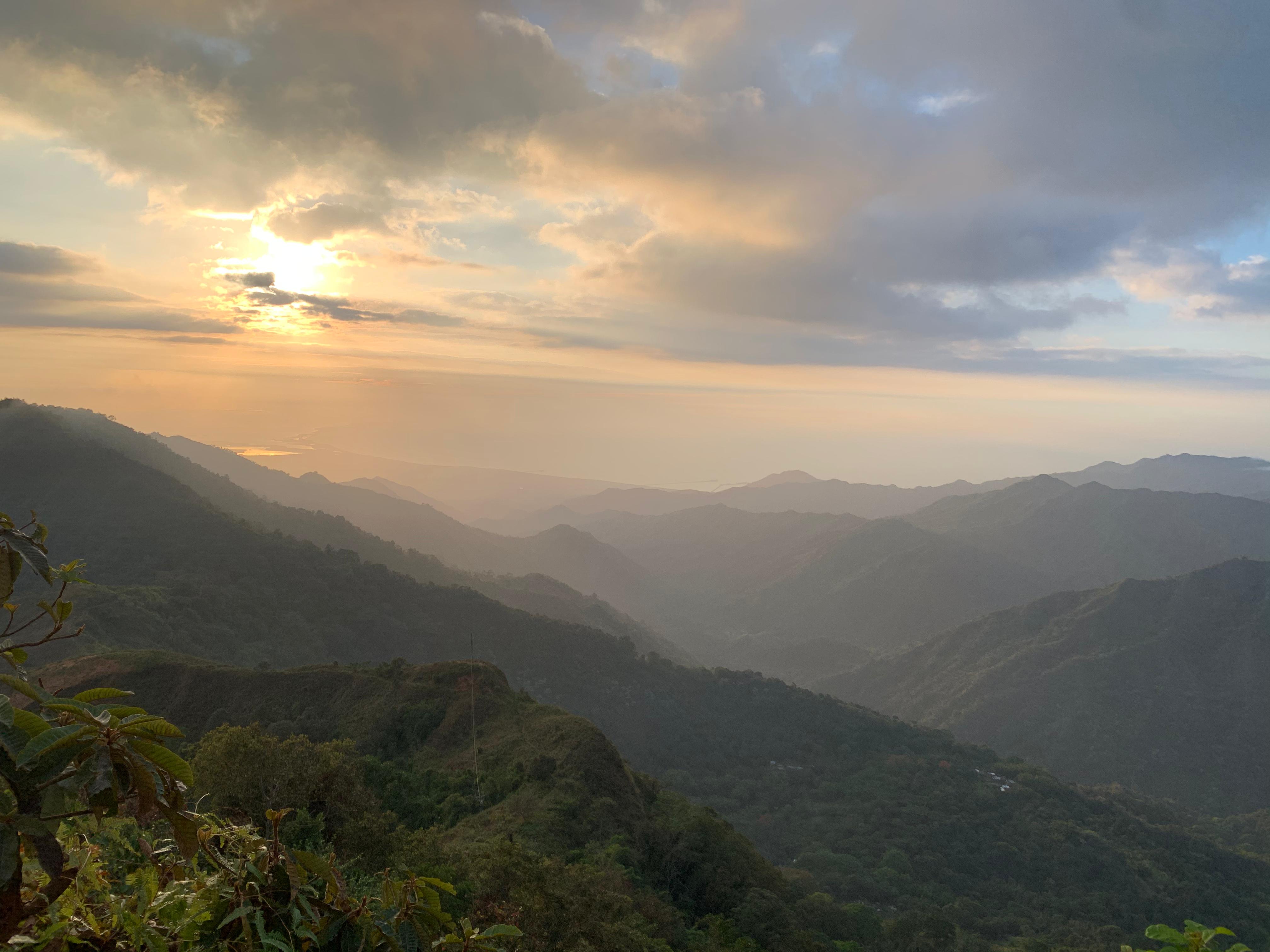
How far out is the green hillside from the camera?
174 ft

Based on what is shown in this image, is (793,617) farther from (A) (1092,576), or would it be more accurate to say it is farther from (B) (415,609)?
(B) (415,609)

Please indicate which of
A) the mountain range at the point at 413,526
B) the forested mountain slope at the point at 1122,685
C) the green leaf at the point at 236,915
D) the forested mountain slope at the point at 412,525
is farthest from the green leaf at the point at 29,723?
the forested mountain slope at the point at 412,525

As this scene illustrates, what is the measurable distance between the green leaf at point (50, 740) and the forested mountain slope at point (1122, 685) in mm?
127274

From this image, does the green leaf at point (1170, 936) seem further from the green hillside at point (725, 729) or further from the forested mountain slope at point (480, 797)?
the green hillside at point (725, 729)

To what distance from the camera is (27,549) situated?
3.81 metres

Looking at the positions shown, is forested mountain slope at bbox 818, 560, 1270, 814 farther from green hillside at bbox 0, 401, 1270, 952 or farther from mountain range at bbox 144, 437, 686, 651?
mountain range at bbox 144, 437, 686, 651

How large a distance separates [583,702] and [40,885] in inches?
2938

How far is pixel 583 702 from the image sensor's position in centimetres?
7475

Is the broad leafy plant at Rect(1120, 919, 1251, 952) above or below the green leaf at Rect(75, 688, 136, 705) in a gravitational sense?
below

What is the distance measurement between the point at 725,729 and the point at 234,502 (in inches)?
3359

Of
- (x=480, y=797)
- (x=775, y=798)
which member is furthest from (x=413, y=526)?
(x=480, y=797)

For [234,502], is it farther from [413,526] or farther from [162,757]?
[162,757]

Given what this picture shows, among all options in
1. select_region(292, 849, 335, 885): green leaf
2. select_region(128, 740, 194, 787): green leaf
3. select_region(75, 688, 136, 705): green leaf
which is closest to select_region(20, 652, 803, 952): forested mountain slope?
select_region(292, 849, 335, 885): green leaf

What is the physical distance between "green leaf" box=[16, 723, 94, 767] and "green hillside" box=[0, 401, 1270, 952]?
139 ft
